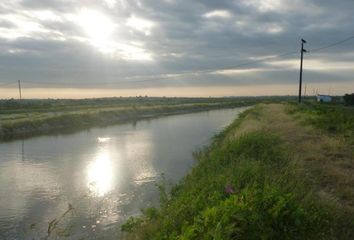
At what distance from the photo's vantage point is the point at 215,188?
30.5 feet

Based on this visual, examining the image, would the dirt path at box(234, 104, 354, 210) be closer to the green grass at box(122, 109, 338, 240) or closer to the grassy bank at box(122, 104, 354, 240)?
the grassy bank at box(122, 104, 354, 240)

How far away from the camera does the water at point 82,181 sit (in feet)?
39.8

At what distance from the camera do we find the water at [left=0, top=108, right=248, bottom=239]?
12133 mm

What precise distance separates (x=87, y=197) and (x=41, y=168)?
728cm

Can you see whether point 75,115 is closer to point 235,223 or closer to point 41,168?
point 41,168

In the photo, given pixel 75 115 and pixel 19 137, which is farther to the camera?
pixel 75 115

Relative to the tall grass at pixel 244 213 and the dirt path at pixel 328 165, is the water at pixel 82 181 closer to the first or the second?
the tall grass at pixel 244 213

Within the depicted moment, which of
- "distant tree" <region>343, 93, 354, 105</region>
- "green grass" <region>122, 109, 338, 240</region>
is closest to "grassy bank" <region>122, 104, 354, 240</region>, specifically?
"green grass" <region>122, 109, 338, 240</region>

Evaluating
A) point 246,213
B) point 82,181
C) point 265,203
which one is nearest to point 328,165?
point 265,203

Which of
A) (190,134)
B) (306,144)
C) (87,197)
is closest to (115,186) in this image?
(87,197)

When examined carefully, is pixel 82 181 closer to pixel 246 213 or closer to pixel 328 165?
pixel 328 165

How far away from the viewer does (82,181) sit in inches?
720

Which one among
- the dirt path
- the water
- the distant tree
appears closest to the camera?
the dirt path

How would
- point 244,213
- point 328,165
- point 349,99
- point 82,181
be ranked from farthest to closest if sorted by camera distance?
1. point 349,99
2. point 82,181
3. point 328,165
4. point 244,213
